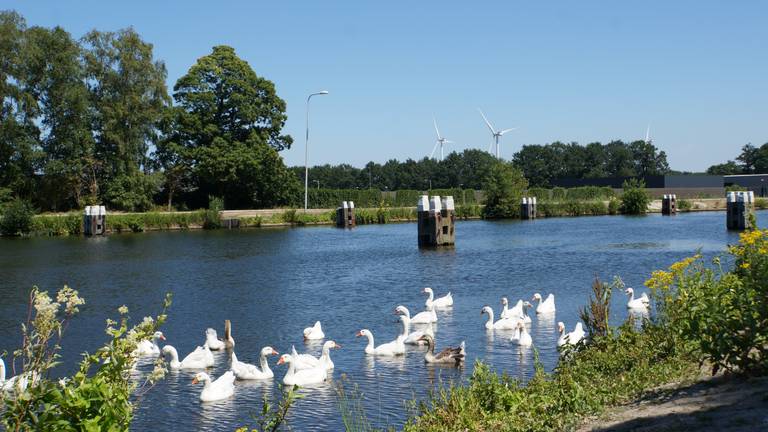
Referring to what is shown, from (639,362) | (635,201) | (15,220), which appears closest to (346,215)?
(15,220)

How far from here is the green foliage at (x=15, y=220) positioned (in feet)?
205

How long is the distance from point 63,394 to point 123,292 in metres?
25.3

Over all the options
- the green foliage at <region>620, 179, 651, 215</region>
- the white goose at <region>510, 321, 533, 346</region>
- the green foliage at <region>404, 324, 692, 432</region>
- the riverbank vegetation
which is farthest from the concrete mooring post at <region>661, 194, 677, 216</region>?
the green foliage at <region>404, 324, 692, 432</region>

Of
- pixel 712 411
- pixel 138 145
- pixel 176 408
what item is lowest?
pixel 176 408

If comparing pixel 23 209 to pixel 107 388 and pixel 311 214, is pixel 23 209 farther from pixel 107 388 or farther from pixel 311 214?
pixel 107 388

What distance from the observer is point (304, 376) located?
51.9ft

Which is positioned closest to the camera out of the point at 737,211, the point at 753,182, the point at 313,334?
the point at 313,334

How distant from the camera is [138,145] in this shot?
2936 inches

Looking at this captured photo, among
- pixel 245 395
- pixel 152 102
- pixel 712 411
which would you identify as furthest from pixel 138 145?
pixel 712 411

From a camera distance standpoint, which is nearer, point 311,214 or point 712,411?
point 712,411

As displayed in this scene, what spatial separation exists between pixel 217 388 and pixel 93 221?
52.3 metres

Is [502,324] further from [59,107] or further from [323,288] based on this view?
[59,107]

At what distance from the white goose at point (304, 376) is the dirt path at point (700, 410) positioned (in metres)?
7.34

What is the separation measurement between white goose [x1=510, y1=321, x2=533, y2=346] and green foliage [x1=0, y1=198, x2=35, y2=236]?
174ft
